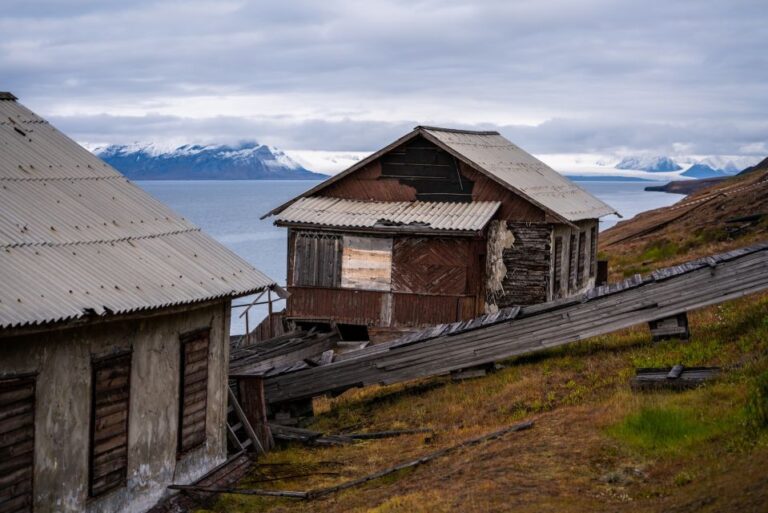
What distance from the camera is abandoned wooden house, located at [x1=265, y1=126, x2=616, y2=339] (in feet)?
90.5

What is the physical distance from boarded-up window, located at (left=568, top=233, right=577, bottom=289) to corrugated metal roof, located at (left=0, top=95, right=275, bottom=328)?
15914 millimetres

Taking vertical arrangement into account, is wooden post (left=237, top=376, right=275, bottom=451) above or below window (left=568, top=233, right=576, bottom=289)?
below

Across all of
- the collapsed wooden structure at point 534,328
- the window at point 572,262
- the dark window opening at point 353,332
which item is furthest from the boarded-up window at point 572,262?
the collapsed wooden structure at point 534,328

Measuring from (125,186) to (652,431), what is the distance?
9.21m

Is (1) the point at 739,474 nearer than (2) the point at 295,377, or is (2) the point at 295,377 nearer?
(1) the point at 739,474

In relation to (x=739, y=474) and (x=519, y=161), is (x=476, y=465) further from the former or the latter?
(x=519, y=161)

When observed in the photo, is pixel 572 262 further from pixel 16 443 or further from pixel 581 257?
pixel 16 443

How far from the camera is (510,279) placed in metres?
28.5

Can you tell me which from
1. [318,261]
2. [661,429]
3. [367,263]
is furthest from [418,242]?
[661,429]

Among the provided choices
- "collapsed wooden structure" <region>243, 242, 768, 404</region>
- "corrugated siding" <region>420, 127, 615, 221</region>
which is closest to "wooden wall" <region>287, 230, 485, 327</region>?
"corrugated siding" <region>420, 127, 615, 221</region>

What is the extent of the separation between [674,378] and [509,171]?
1636 cm

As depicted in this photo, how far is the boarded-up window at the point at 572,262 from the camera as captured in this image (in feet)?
104

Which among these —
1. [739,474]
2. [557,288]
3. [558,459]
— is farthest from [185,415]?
[557,288]

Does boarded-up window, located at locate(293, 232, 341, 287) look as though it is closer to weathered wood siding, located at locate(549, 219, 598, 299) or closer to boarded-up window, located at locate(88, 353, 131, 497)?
weathered wood siding, located at locate(549, 219, 598, 299)
